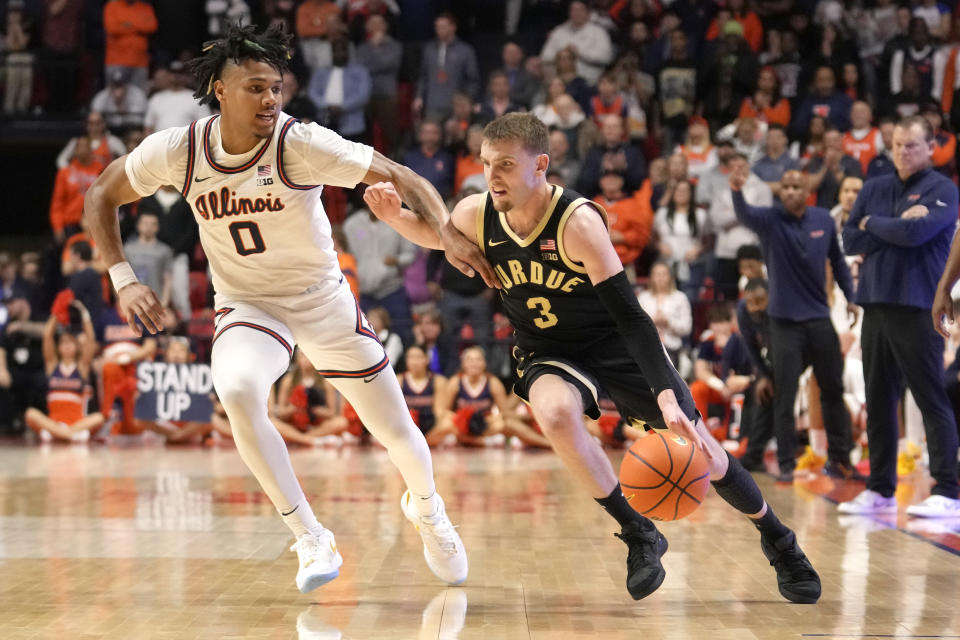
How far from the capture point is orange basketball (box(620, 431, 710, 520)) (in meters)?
4.38

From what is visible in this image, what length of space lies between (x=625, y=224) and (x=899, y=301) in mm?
5633

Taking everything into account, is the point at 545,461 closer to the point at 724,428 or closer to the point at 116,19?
the point at 724,428

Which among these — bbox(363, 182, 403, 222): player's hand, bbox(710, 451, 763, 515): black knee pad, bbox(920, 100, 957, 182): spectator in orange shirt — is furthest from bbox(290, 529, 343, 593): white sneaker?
bbox(920, 100, 957, 182): spectator in orange shirt

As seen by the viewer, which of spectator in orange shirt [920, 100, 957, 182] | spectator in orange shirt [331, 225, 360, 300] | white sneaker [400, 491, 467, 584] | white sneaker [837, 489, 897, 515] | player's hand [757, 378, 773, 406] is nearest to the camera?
white sneaker [400, 491, 467, 584]

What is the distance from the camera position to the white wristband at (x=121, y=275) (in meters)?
4.46

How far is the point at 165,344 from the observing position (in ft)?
40.3

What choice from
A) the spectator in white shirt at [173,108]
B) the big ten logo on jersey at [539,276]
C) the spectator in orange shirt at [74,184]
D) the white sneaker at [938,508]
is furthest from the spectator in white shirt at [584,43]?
the big ten logo on jersey at [539,276]

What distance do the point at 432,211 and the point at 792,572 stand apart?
204cm

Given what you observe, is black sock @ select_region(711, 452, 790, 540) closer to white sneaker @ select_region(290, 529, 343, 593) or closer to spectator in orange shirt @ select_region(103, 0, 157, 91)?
white sneaker @ select_region(290, 529, 343, 593)

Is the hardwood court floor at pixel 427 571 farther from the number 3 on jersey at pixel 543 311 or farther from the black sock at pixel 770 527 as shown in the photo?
the number 3 on jersey at pixel 543 311

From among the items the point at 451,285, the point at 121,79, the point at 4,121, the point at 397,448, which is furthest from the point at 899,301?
the point at 4,121

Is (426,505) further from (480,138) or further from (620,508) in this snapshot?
(480,138)

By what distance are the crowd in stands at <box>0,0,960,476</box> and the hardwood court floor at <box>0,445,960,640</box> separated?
3.18 metres

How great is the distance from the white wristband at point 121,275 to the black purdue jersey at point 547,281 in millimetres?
1405
